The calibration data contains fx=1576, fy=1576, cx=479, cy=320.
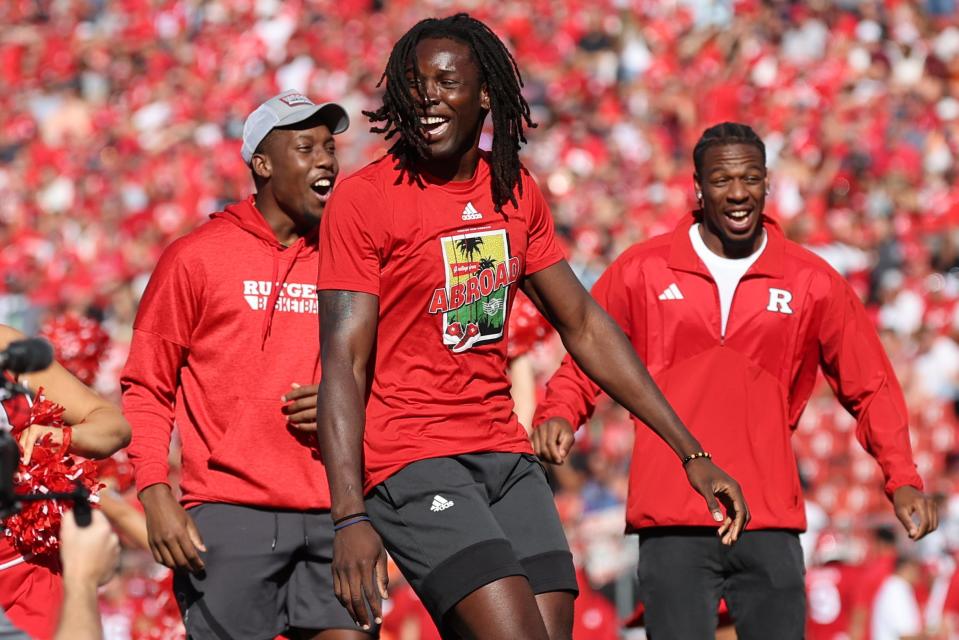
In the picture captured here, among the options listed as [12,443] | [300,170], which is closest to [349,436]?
[12,443]

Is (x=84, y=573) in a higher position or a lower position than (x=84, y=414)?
lower

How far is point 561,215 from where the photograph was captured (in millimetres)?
14477

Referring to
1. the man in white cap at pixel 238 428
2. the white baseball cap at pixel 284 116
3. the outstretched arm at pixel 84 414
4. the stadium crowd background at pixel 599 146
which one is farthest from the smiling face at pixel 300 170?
the stadium crowd background at pixel 599 146

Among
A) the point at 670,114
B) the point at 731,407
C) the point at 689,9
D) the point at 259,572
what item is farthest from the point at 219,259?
the point at 689,9

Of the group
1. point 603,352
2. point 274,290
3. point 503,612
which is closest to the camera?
point 503,612

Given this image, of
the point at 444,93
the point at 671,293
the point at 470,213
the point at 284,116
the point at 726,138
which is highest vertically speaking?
the point at 284,116

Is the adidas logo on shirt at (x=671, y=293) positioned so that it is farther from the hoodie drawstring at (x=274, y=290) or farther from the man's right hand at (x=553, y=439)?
the hoodie drawstring at (x=274, y=290)

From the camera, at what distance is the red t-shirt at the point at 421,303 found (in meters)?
4.07

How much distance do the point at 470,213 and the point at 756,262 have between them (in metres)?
1.76

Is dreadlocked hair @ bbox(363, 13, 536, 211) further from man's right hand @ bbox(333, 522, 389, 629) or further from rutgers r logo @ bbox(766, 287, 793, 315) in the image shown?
rutgers r logo @ bbox(766, 287, 793, 315)

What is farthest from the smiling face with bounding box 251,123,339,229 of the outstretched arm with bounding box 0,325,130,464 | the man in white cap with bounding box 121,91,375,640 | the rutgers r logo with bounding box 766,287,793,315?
the rutgers r logo with bounding box 766,287,793,315

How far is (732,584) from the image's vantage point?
5426 millimetres

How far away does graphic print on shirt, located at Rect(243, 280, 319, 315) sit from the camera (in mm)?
5133

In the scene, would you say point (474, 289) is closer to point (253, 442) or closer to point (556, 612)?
point (556, 612)
